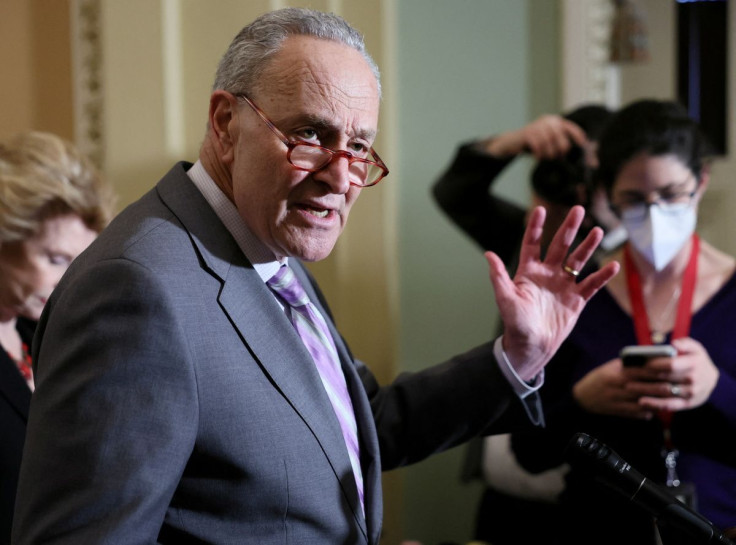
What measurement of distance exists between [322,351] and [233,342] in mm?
257

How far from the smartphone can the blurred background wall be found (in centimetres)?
107

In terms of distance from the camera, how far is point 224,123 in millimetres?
1325

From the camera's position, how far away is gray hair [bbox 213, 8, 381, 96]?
1.28 metres

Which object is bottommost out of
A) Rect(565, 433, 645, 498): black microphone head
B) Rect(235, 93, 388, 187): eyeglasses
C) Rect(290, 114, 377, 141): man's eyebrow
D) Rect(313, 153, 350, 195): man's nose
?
Rect(565, 433, 645, 498): black microphone head

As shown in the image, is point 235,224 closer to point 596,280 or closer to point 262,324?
point 262,324

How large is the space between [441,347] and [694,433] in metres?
1.29

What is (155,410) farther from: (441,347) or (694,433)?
(441,347)

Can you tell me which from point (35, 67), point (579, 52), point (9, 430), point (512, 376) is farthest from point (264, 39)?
point (579, 52)

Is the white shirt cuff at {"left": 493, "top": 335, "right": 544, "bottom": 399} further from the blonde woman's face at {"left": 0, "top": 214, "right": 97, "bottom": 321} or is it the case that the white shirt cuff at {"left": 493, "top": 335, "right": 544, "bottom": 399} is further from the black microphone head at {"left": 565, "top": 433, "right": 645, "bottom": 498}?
the blonde woman's face at {"left": 0, "top": 214, "right": 97, "bottom": 321}

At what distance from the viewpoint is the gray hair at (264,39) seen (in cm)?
128

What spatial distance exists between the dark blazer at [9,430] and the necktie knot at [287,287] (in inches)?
28.5

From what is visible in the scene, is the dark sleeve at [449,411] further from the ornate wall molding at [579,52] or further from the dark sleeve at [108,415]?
the ornate wall molding at [579,52]

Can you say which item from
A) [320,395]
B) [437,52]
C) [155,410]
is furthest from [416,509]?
[155,410]

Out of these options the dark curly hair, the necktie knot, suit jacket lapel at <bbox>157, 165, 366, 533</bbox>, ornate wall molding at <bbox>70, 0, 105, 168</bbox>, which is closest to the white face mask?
the dark curly hair
